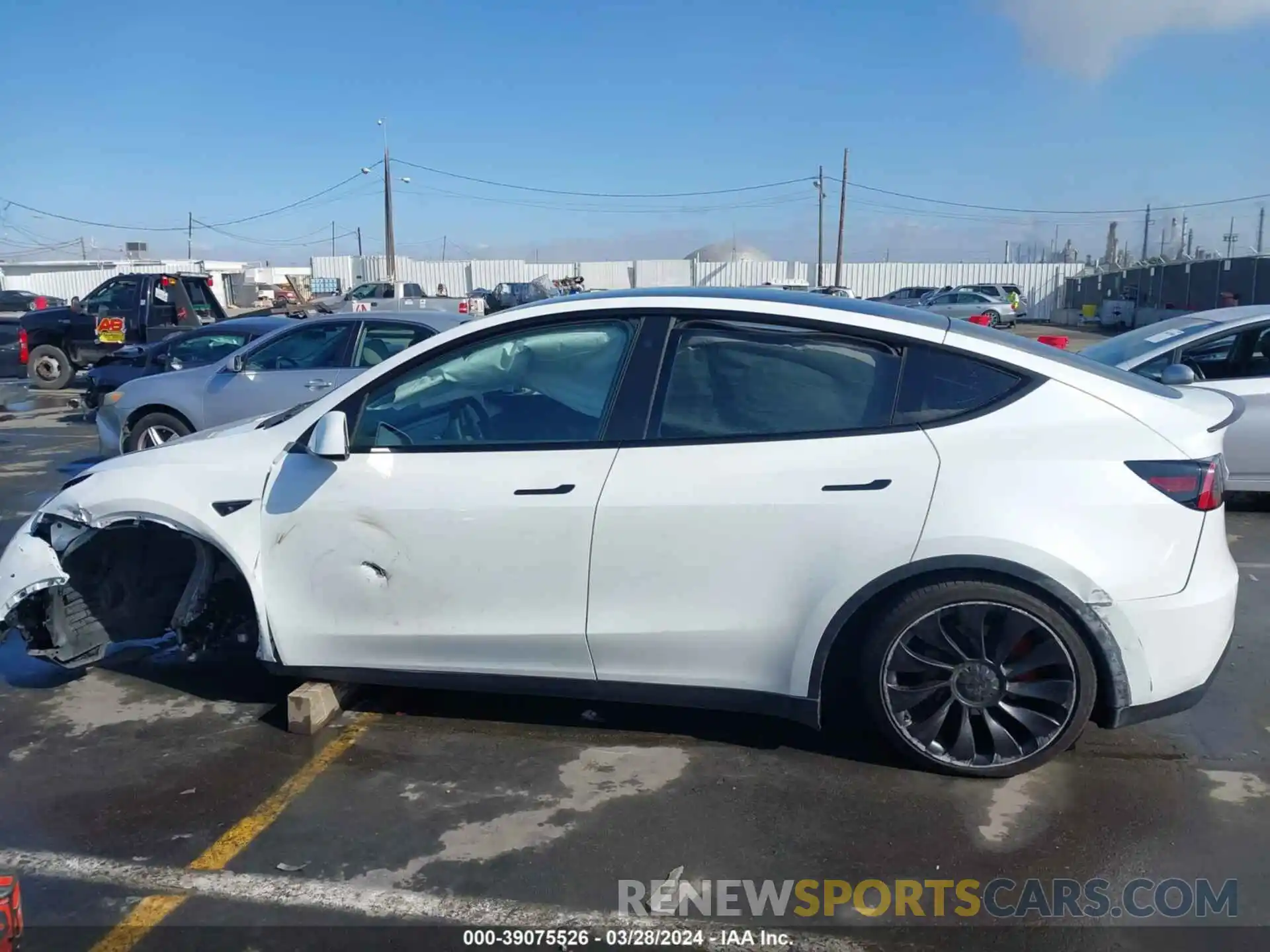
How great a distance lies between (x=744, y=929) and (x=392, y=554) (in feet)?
6.13

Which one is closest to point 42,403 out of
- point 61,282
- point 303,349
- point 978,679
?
point 303,349

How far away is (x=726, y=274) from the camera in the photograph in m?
60.7

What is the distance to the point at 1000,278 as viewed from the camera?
59.5 meters

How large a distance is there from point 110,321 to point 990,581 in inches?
670

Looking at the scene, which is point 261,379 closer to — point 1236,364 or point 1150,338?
point 1150,338

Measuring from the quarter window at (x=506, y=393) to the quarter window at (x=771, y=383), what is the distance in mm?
263

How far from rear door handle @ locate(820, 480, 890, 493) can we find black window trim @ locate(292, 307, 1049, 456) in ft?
0.61

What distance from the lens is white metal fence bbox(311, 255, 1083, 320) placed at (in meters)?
59.4

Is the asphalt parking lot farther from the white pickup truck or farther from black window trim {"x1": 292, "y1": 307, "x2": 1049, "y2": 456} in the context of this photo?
the white pickup truck

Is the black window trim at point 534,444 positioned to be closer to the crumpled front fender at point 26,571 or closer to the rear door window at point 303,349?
the crumpled front fender at point 26,571

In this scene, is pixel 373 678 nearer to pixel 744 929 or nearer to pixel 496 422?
pixel 496 422

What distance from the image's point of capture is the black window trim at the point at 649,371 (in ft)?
11.9

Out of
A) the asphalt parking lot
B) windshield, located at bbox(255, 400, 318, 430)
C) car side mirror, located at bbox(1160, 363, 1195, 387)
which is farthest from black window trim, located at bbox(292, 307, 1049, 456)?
car side mirror, located at bbox(1160, 363, 1195, 387)

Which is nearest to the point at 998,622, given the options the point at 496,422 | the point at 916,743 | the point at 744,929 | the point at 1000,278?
the point at 916,743
